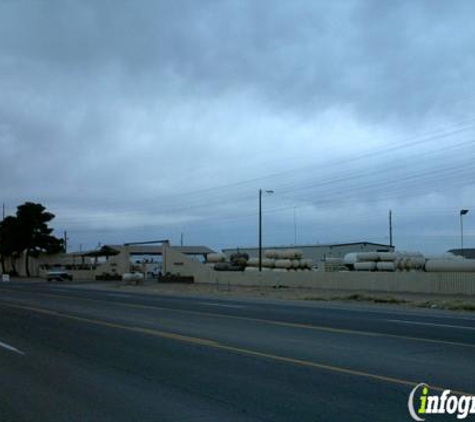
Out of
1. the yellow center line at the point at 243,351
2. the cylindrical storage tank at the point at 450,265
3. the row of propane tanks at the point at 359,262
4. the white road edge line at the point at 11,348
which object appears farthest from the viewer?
the row of propane tanks at the point at 359,262

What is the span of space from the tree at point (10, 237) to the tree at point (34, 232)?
40 cm

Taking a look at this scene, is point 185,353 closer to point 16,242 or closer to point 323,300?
point 323,300

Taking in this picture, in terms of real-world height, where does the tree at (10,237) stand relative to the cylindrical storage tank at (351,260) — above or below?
above

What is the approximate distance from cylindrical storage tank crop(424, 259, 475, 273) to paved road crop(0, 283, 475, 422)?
2468 centimetres

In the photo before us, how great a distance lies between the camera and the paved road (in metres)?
7.94

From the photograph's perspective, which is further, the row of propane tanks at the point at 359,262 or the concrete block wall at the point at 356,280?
the row of propane tanks at the point at 359,262

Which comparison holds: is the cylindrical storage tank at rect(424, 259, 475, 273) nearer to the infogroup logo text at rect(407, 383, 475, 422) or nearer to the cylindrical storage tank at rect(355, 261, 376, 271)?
the cylindrical storage tank at rect(355, 261, 376, 271)

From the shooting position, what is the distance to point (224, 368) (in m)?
10.9

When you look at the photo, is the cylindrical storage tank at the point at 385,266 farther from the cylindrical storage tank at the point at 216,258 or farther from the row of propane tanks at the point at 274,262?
the cylindrical storage tank at the point at 216,258

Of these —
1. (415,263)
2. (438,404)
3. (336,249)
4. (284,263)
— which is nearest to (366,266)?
(415,263)

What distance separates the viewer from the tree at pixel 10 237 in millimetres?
94125

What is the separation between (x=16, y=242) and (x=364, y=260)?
57.5 meters

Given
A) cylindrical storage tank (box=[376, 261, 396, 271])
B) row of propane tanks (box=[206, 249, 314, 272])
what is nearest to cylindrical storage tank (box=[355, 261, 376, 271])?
cylindrical storage tank (box=[376, 261, 396, 271])

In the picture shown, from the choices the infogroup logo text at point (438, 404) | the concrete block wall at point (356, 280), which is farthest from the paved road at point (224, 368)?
the concrete block wall at point (356, 280)
